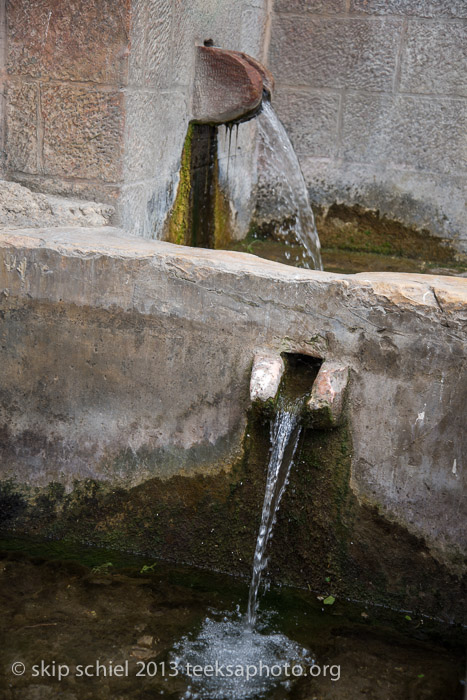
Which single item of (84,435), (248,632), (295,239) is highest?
(295,239)

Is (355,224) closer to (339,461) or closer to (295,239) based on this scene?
(295,239)

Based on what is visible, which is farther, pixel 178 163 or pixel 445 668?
pixel 178 163

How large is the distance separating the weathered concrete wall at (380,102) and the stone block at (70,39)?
224 cm

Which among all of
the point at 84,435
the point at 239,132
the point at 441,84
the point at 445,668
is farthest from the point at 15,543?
the point at 441,84

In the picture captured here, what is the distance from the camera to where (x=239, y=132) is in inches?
185

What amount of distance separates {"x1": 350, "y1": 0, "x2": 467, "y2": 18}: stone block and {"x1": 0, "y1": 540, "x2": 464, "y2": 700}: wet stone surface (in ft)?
12.2

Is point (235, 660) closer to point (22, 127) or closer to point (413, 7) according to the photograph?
point (22, 127)

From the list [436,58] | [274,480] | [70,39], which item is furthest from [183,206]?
[436,58]

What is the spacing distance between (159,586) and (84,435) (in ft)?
1.90

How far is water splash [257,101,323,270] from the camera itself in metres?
4.89

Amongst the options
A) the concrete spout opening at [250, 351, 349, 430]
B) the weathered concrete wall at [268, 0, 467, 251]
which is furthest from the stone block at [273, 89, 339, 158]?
the concrete spout opening at [250, 351, 349, 430]

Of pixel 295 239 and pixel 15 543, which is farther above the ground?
pixel 295 239

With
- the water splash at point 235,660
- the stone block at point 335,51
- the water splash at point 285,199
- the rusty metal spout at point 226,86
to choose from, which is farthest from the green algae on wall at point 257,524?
the stone block at point 335,51

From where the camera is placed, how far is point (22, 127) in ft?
10.6
